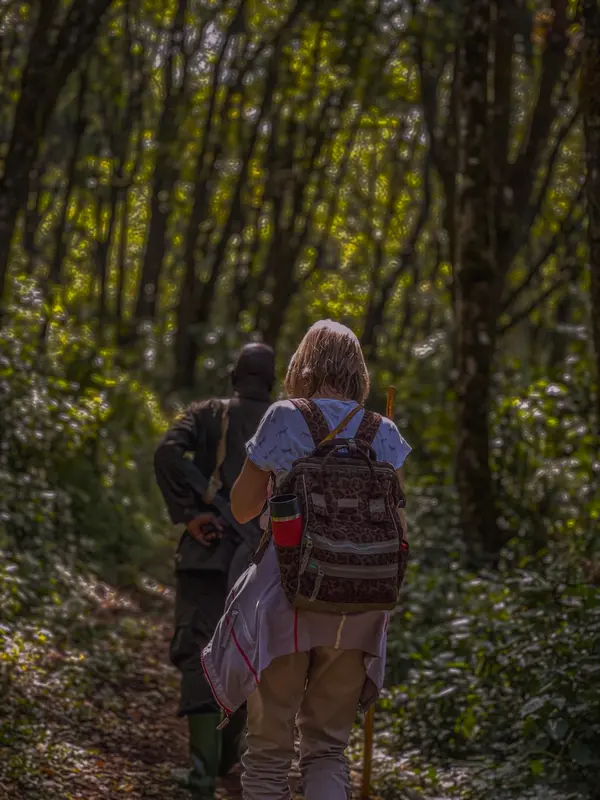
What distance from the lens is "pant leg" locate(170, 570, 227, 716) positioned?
5496mm

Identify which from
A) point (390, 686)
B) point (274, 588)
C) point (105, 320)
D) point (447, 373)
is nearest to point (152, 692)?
point (390, 686)

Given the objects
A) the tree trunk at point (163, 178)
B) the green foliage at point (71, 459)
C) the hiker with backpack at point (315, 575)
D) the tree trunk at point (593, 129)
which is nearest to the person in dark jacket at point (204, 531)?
the hiker with backpack at point (315, 575)

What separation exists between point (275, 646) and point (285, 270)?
15793 millimetres

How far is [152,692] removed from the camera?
7.66 meters

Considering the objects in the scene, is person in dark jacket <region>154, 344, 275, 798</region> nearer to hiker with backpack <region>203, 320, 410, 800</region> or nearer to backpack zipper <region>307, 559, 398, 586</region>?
hiker with backpack <region>203, 320, 410, 800</region>

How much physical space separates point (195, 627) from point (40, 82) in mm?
4539

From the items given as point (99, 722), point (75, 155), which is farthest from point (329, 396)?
point (75, 155)

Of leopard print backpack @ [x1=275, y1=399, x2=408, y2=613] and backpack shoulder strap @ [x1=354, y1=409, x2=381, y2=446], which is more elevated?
backpack shoulder strap @ [x1=354, y1=409, x2=381, y2=446]

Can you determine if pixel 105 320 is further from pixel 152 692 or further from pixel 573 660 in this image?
pixel 573 660

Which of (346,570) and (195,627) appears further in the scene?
(195,627)

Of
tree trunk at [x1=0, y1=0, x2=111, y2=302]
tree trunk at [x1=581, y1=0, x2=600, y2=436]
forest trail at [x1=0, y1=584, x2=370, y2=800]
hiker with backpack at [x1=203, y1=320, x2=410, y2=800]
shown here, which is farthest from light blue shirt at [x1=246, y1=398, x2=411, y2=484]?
tree trunk at [x1=0, y1=0, x2=111, y2=302]

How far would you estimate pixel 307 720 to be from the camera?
13.2 feet

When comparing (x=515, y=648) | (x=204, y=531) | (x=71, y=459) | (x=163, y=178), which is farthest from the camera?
(x=163, y=178)

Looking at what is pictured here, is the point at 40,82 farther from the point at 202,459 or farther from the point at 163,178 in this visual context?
the point at 163,178
